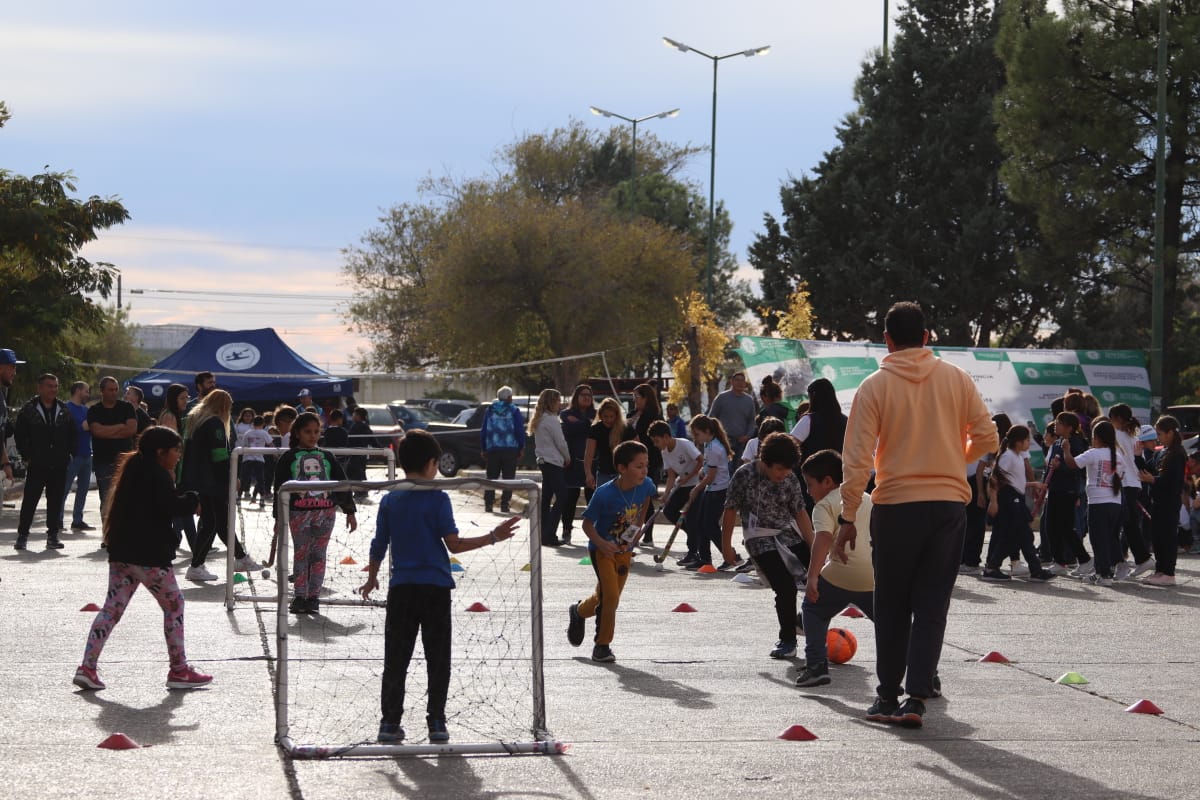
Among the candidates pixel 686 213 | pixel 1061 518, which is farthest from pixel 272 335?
pixel 686 213

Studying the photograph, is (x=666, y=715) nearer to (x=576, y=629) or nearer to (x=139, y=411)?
(x=576, y=629)

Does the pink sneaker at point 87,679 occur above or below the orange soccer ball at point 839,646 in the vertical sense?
below

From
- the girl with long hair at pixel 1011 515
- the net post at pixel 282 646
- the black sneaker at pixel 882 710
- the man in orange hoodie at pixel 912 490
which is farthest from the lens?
the girl with long hair at pixel 1011 515

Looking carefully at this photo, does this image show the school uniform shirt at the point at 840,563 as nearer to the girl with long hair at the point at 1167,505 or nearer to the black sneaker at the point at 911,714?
the black sneaker at the point at 911,714

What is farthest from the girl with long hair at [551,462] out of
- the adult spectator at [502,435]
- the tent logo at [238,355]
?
the tent logo at [238,355]

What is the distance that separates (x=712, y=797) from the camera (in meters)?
5.70

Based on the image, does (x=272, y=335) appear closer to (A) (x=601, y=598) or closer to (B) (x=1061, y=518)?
(B) (x=1061, y=518)

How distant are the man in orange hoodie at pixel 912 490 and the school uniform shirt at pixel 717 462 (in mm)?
8015

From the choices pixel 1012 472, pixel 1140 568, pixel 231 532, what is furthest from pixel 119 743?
pixel 1140 568

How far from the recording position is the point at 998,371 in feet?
81.1

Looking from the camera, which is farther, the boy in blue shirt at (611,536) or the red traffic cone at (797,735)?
the boy in blue shirt at (611,536)

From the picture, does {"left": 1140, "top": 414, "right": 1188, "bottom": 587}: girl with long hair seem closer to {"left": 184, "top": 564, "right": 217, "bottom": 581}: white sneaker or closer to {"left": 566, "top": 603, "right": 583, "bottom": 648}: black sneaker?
{"left": 566, "top": 603, "right": 583, "bottom": 648}: black sneaker

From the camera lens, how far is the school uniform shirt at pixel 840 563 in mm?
8156

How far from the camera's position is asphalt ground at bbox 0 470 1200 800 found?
19.4ft
